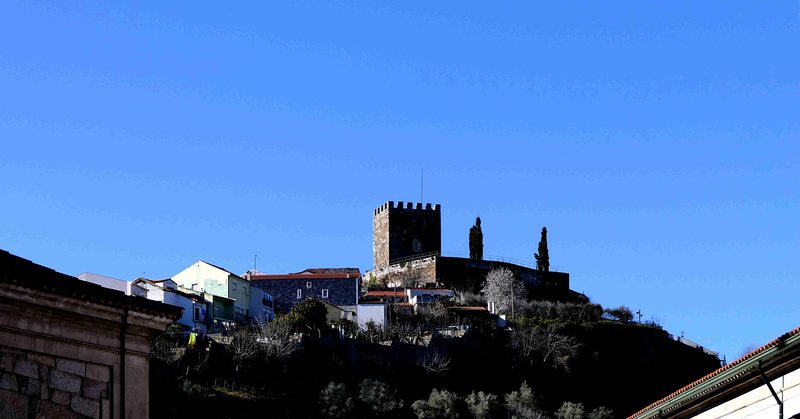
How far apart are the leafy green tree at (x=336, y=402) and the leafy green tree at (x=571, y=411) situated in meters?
13.5

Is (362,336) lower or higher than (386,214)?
lower

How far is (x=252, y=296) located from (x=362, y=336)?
12883mm

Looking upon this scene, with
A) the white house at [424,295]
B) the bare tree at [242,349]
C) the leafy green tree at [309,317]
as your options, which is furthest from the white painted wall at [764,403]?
the white house at [424,295]

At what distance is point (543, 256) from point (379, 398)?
147 feet

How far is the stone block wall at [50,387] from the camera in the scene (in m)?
11.6

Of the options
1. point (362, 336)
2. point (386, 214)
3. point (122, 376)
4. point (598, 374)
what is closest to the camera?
point (122, 376)

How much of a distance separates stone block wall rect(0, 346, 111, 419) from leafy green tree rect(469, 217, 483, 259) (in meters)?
96.2

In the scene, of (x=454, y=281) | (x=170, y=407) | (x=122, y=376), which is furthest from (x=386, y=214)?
(x=122, y=376)

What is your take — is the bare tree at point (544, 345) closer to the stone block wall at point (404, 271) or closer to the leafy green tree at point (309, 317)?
the leafy green tree at point (309, 317)

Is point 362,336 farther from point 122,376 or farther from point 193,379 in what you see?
point 122,376

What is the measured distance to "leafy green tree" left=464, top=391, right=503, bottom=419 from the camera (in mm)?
68438

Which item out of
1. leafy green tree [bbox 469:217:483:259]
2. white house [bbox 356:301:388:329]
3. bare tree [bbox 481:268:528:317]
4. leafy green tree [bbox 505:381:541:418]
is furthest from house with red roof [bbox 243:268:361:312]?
leafy green tree [bbox 505:381:541:418]

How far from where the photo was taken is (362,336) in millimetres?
80125

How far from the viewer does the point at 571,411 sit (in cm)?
7200
